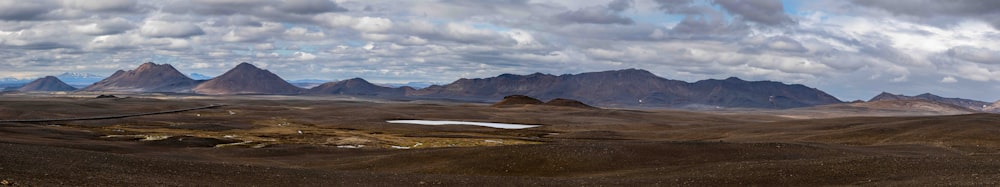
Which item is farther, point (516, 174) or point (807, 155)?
point (807, 155)

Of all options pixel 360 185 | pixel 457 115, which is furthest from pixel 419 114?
pixel 360 185

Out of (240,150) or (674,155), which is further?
(240,150)

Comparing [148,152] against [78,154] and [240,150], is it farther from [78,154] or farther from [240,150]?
[78,154]

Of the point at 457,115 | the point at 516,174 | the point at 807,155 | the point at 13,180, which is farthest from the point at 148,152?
the point at 457,115

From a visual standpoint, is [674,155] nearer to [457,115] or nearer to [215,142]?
[215,142]

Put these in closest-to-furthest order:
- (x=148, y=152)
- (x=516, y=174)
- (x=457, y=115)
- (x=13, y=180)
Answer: (x=13, y=180), (x=516, y=174), (x=148, y=152), (x=457, y=115)

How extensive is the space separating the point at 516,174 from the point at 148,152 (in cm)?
2947

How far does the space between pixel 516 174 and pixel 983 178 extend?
21159 mm

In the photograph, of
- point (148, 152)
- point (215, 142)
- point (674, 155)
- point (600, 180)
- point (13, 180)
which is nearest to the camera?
point (13, 180)

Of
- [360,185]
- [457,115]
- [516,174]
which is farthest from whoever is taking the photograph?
[457,115]

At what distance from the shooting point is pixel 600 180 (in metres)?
35.8

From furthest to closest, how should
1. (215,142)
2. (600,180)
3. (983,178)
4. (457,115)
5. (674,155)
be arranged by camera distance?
(457,115) < (215,142) < (674,155) < (600,180) < (983,178)

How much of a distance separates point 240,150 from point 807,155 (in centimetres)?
3792

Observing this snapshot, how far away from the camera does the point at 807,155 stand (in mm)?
47812
